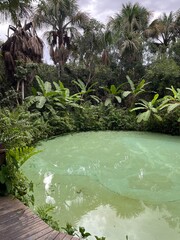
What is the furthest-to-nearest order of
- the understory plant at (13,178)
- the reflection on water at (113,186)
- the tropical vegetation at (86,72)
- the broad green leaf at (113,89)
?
the broad green leaf at (113,89)
the tropical vegetation at (86,72)
the reflection on water at (113,186)
the understory plant at (13,178)

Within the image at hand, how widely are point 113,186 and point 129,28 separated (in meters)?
11.3

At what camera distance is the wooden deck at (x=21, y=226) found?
2.11m

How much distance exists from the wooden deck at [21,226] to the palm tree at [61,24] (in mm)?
10049

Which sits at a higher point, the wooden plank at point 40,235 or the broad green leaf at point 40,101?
the broad green leaf at point 40,101

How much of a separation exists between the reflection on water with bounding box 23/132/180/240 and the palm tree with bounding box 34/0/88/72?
5732 mm

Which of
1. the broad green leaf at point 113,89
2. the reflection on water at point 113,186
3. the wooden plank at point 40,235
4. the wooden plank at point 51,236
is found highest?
the broad green leaf at point 113,89

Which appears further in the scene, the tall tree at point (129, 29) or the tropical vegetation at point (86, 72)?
the tall tree at point (129, 29)

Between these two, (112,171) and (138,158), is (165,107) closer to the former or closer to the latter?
(138,158)

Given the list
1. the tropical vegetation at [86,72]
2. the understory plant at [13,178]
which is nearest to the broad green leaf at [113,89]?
the tropical vegetation at [86,72]

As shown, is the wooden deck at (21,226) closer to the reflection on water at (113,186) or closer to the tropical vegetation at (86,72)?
the reflection on water at (113,186)

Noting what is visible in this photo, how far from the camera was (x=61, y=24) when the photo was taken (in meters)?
11.7

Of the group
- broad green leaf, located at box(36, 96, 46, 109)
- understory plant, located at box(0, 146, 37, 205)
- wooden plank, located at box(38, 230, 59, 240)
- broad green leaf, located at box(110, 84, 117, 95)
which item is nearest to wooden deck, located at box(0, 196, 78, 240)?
wooden plank, located at box(38, 230, 59, 240)

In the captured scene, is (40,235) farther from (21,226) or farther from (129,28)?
(129,28)

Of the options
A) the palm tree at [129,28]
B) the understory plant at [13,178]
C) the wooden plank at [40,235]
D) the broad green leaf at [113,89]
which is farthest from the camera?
the palm tree at [129,28]
